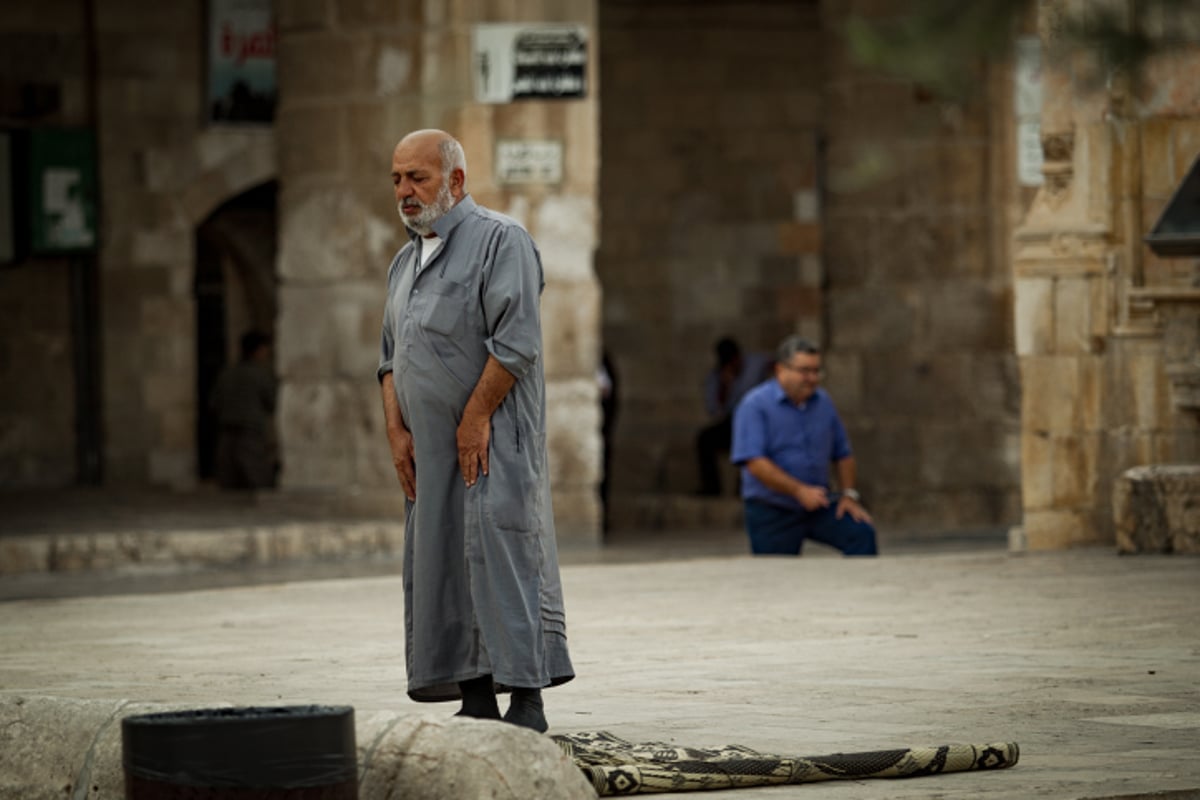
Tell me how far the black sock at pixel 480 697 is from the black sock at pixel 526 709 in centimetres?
6

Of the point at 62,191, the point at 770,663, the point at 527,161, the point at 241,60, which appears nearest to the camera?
the point at 770,663

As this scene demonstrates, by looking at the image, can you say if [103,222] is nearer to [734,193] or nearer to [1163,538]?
[734,193]

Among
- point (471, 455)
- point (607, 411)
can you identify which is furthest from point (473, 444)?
point (607, 411)

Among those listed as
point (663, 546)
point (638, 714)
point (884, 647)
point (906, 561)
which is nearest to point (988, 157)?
point (663, 546)

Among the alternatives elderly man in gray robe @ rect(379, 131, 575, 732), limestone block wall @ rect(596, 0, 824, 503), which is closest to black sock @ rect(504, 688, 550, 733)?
elderly man in gray robe @ rect(379, 131, 575, 732)

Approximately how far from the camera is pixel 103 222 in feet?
74.3

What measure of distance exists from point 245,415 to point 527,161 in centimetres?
689

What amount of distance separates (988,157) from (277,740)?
17095 mm

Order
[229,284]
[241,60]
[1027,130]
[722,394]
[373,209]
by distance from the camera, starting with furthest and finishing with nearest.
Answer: [229,284] → [722,394] → [241,60] → [1027,130] → [373,209]

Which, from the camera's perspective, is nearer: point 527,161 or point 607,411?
point 527,161

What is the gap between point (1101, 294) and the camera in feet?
45.9

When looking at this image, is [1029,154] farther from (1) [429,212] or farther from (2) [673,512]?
(1) [429,212]

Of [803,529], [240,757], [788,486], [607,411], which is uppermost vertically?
[240,757]

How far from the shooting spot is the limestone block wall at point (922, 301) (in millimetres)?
21344
